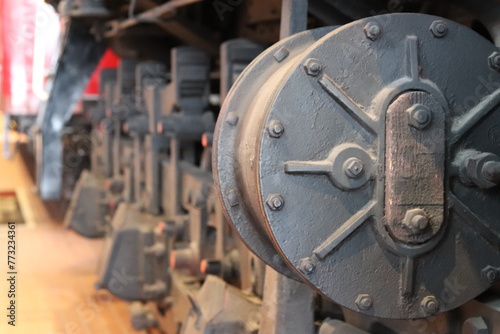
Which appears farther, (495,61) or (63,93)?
(63,93)

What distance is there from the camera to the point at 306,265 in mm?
1519

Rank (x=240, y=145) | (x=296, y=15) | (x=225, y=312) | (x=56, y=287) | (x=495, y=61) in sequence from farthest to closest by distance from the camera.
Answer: (x=56, y=287) < (x=225, y=312) < (x=296, y=15) < (x=240, y=145) < (x=495, y=61)

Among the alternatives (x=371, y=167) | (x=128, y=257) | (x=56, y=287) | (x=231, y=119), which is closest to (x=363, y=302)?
(x=371, y=167)

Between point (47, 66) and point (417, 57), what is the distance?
18.4ft

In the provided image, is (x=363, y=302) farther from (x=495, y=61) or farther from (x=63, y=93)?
(x=63, y=93)

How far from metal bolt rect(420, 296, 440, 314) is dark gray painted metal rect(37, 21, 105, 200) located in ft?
13.1

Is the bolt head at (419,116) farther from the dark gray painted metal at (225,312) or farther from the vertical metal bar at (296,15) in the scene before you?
the dark gray painted metal at (225,312)

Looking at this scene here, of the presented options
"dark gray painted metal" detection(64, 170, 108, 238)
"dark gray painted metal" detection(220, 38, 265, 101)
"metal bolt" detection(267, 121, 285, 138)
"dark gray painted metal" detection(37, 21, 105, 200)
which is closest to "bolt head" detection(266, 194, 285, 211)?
"metal bolt" detection(267, 121, 285, 138)

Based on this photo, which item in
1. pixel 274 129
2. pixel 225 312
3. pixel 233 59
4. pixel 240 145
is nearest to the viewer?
pixel 274 129

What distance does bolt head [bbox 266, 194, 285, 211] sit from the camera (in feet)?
4.91

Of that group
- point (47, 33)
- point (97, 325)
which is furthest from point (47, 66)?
point (97, 325)

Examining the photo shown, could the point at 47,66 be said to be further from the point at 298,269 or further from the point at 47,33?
the point at 298,269

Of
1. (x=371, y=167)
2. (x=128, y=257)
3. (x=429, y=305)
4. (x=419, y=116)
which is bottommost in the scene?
(x=128, y=257)

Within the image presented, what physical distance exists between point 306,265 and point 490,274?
401 millimetres
